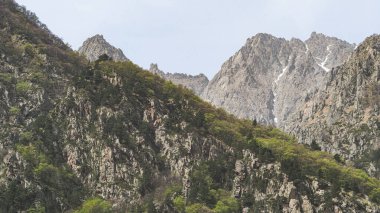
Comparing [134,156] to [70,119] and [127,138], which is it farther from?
[70,119]

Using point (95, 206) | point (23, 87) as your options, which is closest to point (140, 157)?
point (95, 206)

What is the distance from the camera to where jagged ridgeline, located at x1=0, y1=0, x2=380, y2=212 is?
381ft

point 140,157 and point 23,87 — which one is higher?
point 23,87

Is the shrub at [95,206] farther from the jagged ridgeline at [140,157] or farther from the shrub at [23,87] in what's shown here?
the shrub at [23,87]

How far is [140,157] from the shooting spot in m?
129

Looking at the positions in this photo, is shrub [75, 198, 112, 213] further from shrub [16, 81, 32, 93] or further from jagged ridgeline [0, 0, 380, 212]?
shrub [16, 81, 32, 93]

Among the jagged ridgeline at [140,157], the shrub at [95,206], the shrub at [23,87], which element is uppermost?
the shrub at [23,87]

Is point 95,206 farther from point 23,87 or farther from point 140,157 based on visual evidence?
point 23,87

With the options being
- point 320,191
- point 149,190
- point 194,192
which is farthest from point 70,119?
point 320,191

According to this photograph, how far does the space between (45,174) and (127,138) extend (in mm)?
19736

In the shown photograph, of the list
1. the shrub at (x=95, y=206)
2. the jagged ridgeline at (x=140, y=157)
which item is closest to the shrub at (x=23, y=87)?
the jagged ridgeline at (x=140, y=157)

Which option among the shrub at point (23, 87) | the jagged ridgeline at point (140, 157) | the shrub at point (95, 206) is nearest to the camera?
the shrub at point (95, 206)

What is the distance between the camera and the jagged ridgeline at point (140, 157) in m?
116

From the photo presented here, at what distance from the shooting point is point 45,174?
393 feet
